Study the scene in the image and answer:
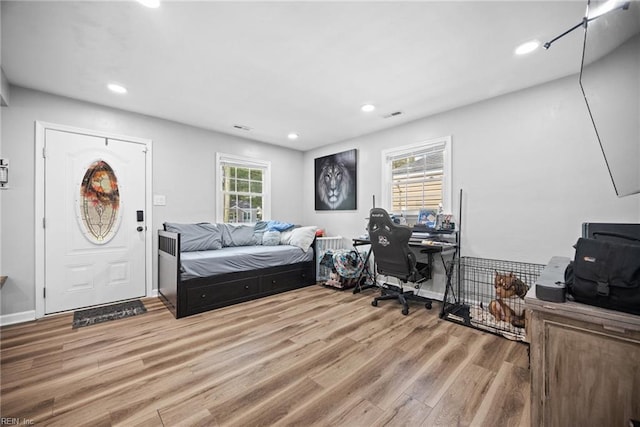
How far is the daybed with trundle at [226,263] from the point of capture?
9.35 feet

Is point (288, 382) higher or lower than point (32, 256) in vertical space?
lower

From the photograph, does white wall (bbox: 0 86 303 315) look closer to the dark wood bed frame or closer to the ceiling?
the ceiling

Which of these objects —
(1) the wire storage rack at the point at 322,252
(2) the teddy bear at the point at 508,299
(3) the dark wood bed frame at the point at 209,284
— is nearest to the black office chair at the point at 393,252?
(2) the teddy bear at the point at 508,299

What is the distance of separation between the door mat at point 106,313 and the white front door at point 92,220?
16 cm

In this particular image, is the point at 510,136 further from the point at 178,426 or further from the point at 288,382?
the point at 178,426

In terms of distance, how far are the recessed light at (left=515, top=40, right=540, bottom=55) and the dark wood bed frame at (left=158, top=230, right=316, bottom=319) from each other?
340 centimetres

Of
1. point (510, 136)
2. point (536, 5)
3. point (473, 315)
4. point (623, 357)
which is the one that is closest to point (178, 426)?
point (623, 357)

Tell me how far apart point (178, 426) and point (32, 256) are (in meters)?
2.76

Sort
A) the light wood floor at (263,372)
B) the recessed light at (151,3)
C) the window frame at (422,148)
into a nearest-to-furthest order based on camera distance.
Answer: the light wood floor at (263,372)
the recessed light at (151,3)
the window frame at (422,148)

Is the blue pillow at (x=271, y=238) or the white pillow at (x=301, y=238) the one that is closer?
the white pillow at (x=301, y=238)

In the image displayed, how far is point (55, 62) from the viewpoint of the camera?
2254 mm

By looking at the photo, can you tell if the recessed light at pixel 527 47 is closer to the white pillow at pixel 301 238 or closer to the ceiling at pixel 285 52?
the ceiling at pixel 285 52

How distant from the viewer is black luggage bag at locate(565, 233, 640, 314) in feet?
3.11

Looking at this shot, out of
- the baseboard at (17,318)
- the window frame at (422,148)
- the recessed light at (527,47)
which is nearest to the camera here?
the recessed light at (527,47)
